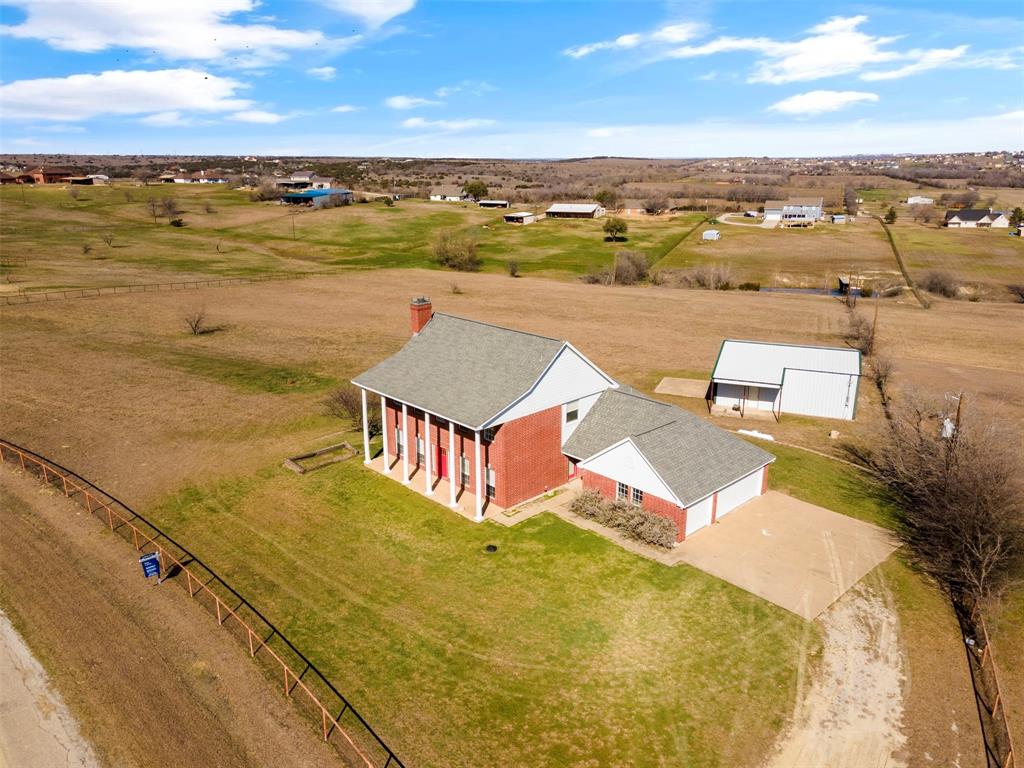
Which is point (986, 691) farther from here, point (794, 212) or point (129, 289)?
point (794, 212)

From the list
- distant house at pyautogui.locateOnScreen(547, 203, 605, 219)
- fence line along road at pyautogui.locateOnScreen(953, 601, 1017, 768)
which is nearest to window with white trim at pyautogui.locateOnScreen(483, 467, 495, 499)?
fence line along road at pyautogui.locateOnScreen(953, 601, 1017, 768)

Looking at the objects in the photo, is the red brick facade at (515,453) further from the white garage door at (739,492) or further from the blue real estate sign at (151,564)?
the blue real estate sign at (151,564)

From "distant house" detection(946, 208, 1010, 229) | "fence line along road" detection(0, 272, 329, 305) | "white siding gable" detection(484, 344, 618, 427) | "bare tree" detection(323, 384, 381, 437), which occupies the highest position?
"distant house" detection(946, 208, 1010, 229)

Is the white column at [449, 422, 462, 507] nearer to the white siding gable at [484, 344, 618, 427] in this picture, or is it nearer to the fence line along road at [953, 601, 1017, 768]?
the white siding gable at [484, 344, 618, 427]

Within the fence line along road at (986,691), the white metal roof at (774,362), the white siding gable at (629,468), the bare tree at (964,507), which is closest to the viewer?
the fence line along road at (986,691)

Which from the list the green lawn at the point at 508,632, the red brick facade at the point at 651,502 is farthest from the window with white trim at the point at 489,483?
the red brick facade at the point at 651,502

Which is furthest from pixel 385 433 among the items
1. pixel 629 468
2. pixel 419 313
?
pixel 629 468

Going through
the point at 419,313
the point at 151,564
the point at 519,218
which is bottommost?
the point at 151,564
